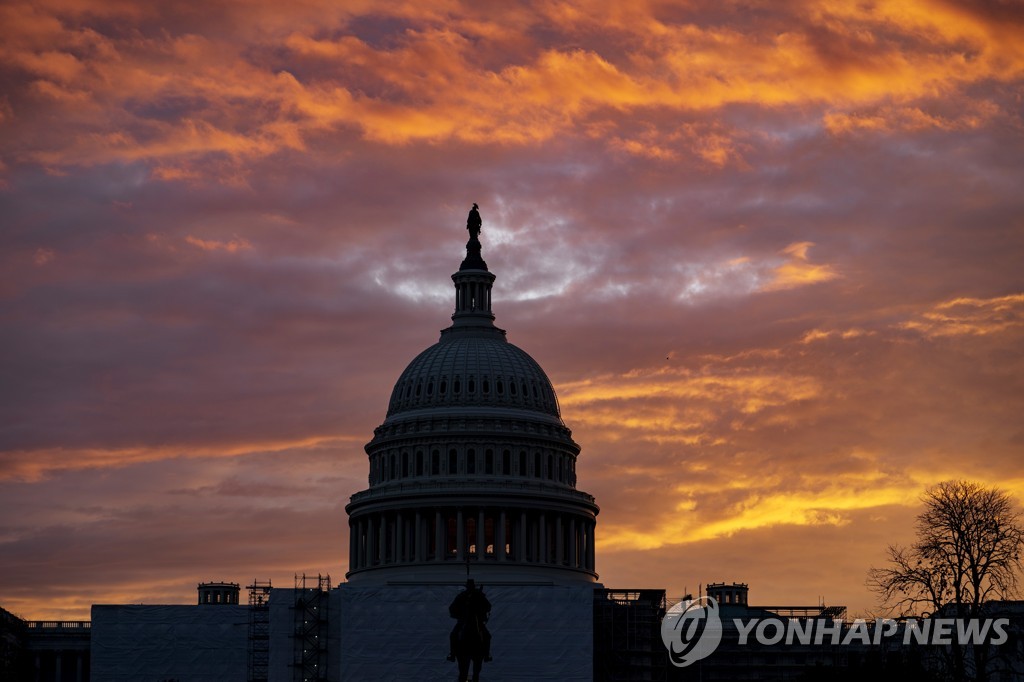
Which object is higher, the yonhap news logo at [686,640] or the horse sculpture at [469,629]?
the yonhap news logo at [686,640]

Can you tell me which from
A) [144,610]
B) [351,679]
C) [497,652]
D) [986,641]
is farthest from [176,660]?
[986,641]

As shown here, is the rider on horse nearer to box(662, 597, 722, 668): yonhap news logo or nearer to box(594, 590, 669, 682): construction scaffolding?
box(594, 590, 669, 682): construction scaffolding

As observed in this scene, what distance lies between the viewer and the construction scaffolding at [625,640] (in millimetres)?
189750

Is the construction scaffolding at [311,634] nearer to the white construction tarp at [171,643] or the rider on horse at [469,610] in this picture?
the white construction tarp at [171,643]

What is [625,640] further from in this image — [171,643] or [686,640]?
[171,643]

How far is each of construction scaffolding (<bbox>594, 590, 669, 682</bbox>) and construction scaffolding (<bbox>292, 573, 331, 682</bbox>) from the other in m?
23.8

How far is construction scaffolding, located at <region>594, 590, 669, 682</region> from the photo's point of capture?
190m

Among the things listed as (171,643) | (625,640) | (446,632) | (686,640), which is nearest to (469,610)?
(446,632)

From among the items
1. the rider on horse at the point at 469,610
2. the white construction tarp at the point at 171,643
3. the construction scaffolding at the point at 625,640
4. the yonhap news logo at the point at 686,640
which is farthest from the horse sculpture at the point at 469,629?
the yonhap news logo at the point at 686,640

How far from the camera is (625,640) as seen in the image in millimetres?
190500

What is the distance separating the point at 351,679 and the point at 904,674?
→ 2614 inches

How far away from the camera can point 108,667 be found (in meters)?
192

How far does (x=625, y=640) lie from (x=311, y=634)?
27596 mm

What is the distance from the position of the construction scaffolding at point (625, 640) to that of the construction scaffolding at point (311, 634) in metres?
23.8
